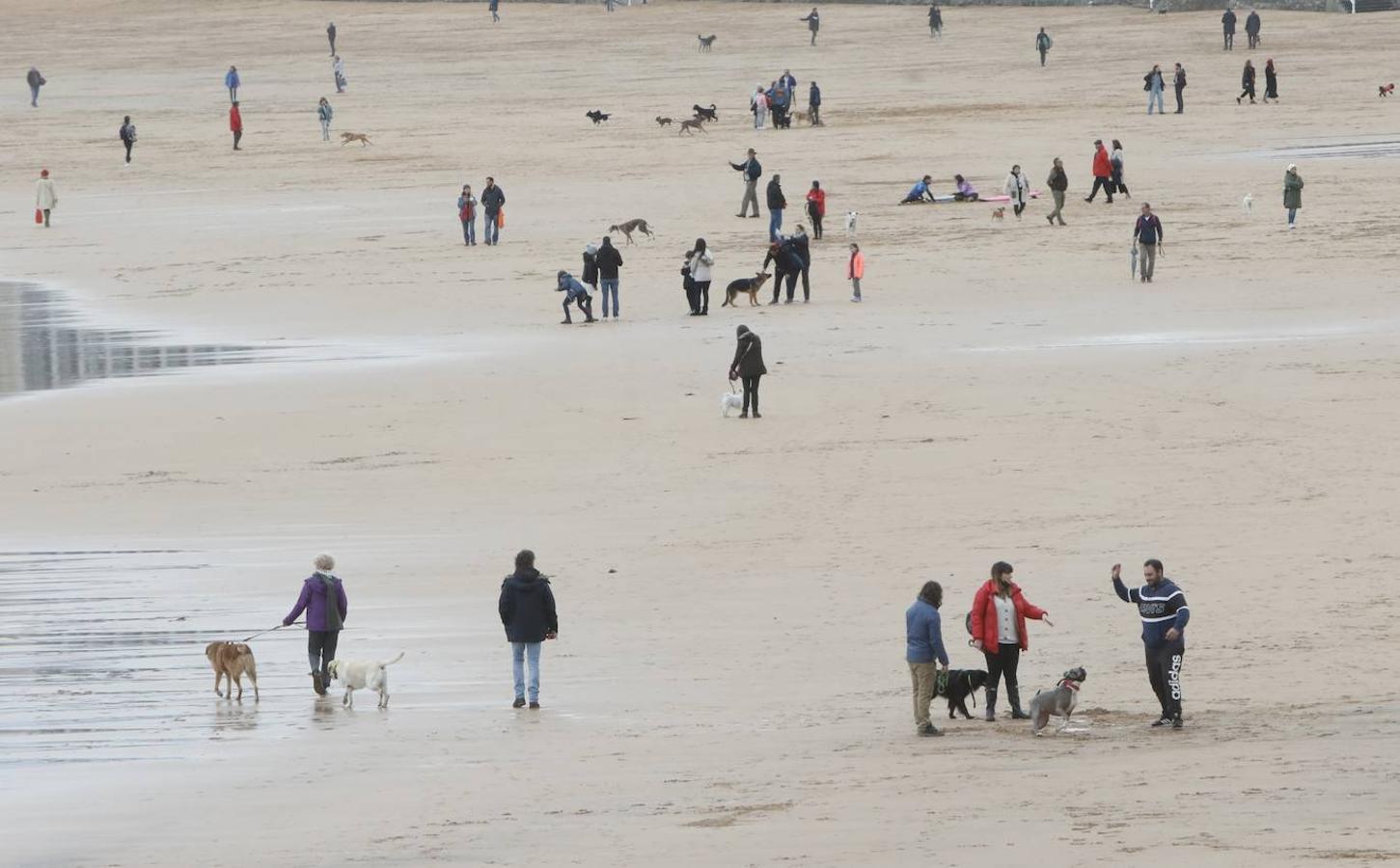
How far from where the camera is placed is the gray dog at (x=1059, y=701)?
39.0ft

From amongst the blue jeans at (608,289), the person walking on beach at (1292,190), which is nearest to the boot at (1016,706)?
the blue jeans at (608,289)

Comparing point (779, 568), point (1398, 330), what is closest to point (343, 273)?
point (1398, 330)

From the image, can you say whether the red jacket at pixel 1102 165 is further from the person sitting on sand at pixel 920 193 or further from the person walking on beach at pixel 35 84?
the person walking on beach at pixel 35 84

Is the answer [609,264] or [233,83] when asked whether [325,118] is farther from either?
[609,264]

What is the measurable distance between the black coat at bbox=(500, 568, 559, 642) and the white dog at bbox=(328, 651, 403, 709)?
2.60 feet

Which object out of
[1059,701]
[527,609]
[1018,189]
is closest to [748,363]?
[527,609]

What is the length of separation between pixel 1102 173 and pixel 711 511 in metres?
20.3

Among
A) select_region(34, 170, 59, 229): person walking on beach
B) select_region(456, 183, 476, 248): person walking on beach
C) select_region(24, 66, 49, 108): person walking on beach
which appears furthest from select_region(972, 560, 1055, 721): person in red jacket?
select_region(24, 66, 49, 108): person walking on beach

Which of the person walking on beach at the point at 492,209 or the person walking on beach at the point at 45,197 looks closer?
the person walking on beach at the point at 492,209

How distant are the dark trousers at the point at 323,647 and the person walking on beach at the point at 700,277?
15632 millimetres

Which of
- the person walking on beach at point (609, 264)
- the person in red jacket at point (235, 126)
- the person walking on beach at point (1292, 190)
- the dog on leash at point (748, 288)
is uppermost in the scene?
the person in red jacket at point (235, 126)

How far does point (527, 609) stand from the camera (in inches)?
514

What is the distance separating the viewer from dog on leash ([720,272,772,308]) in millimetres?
29969

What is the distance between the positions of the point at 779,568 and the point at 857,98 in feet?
130
